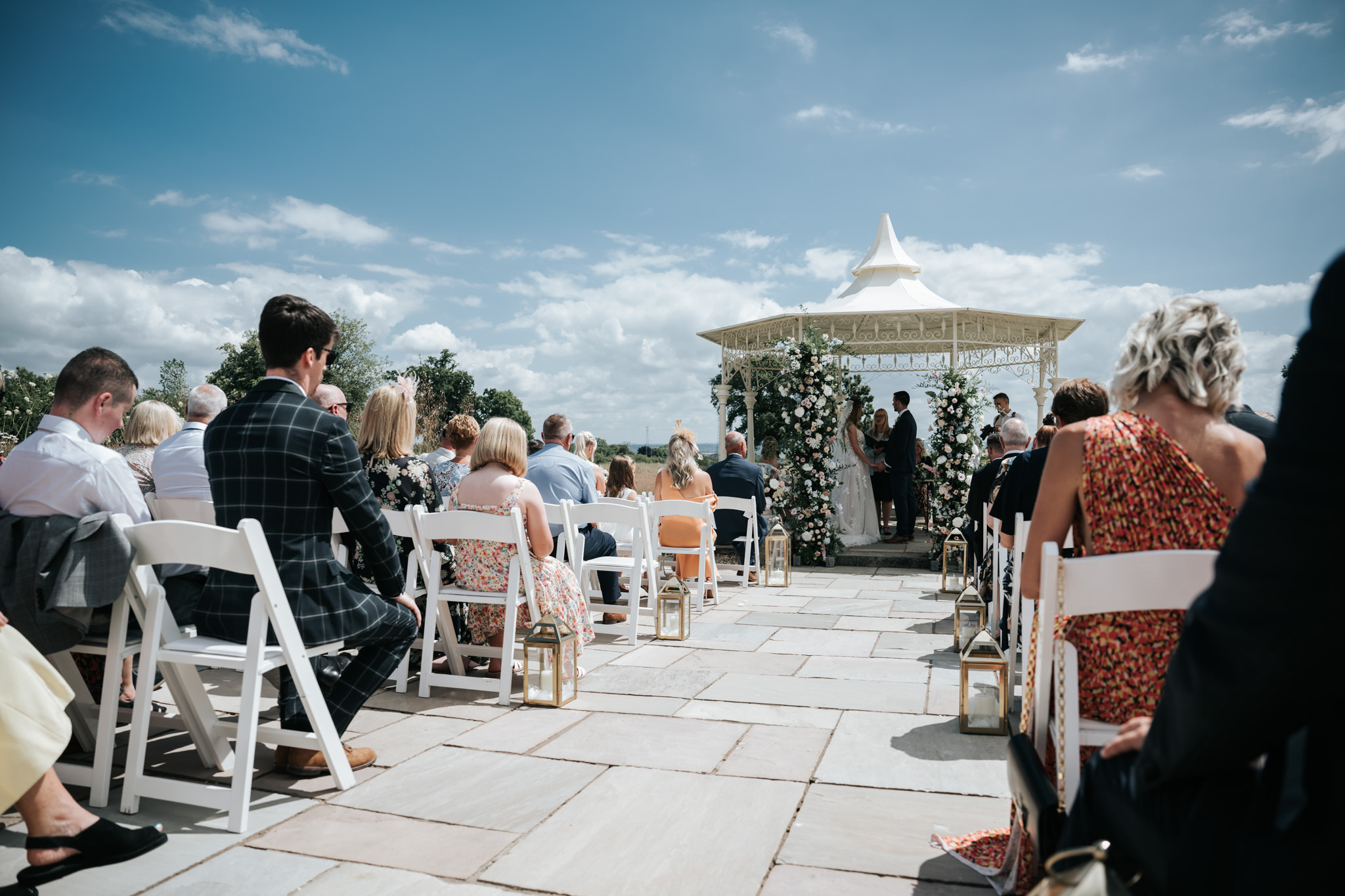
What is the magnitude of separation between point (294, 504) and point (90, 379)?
82 centimetres

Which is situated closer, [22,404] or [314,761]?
[314,761]

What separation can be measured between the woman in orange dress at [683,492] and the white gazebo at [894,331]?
A: 511 centimetres

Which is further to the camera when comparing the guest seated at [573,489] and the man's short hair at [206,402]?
A: the guest seated at [573,489]

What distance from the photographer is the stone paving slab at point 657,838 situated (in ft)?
7.13

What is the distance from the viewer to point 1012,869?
6.97 ft

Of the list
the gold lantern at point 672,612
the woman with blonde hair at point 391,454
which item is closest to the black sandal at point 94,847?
the woman with blonde hair at point 391,454

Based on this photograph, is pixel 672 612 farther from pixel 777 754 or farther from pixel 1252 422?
pixel 1252 422

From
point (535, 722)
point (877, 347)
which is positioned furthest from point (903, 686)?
point (877, 347)

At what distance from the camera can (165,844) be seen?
7.79ft

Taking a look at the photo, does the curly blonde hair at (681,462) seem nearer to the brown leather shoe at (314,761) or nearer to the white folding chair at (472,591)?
the white folding chair at (472,591)

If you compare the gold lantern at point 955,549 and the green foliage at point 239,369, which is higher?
the green foliage at point 239,369

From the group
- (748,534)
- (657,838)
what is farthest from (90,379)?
(748,534)

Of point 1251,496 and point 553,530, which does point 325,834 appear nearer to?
point 1251,496

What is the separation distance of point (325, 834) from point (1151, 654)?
7.48ft
